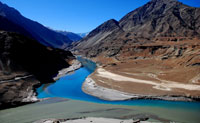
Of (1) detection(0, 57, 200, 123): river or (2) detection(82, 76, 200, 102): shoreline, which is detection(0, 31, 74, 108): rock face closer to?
(1) detection(0, 57, 200, 123): river

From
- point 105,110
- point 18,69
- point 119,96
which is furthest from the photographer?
point 18,69

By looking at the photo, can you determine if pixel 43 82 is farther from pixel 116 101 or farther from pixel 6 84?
pixel 116 101

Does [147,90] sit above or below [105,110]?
above

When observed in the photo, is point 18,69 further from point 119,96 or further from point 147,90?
point 147,90

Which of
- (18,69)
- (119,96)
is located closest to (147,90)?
(119,96)

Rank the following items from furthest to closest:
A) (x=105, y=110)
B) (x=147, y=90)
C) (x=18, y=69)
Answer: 1. (x=18, y=69)
2. (x=147, y=90)
3. (x=105, y=110)

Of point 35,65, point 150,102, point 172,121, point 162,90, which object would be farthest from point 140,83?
point 35,65

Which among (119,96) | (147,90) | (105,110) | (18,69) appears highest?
(18,69)

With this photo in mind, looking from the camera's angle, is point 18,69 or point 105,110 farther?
point 18,69
